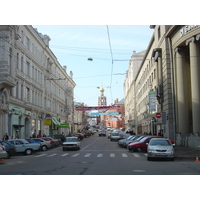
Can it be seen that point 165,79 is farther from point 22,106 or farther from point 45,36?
point 45,36

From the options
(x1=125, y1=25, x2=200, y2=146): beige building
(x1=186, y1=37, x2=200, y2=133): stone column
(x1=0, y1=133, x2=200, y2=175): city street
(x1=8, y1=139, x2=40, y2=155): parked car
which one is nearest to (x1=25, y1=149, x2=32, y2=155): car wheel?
(x1=8, y1=139, x2=40, y2=155): parked car

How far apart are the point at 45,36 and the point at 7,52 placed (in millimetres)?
24729

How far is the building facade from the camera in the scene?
31.3m

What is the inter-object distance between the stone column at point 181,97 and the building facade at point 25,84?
1879cm

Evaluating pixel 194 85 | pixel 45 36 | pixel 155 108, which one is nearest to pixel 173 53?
pixel 194 85

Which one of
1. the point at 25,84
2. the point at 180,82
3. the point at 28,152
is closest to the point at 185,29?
the point at 180,82

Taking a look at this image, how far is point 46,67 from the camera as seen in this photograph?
2079 inches

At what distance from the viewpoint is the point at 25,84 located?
40.0m

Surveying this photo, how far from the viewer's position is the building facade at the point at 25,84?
31269 millimetres

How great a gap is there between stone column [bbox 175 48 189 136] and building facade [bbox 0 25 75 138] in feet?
61.7

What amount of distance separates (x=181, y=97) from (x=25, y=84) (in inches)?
850

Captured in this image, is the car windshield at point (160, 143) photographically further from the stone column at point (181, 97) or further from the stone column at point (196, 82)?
the stone column at point (181, 97)

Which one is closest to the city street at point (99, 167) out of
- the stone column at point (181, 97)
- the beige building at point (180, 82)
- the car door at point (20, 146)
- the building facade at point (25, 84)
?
the car door at point (20, 146)

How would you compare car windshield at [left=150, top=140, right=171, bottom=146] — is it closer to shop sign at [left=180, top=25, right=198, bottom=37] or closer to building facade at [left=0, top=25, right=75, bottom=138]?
shop sign at [left=180, top=25, right=198, bottom=37]
